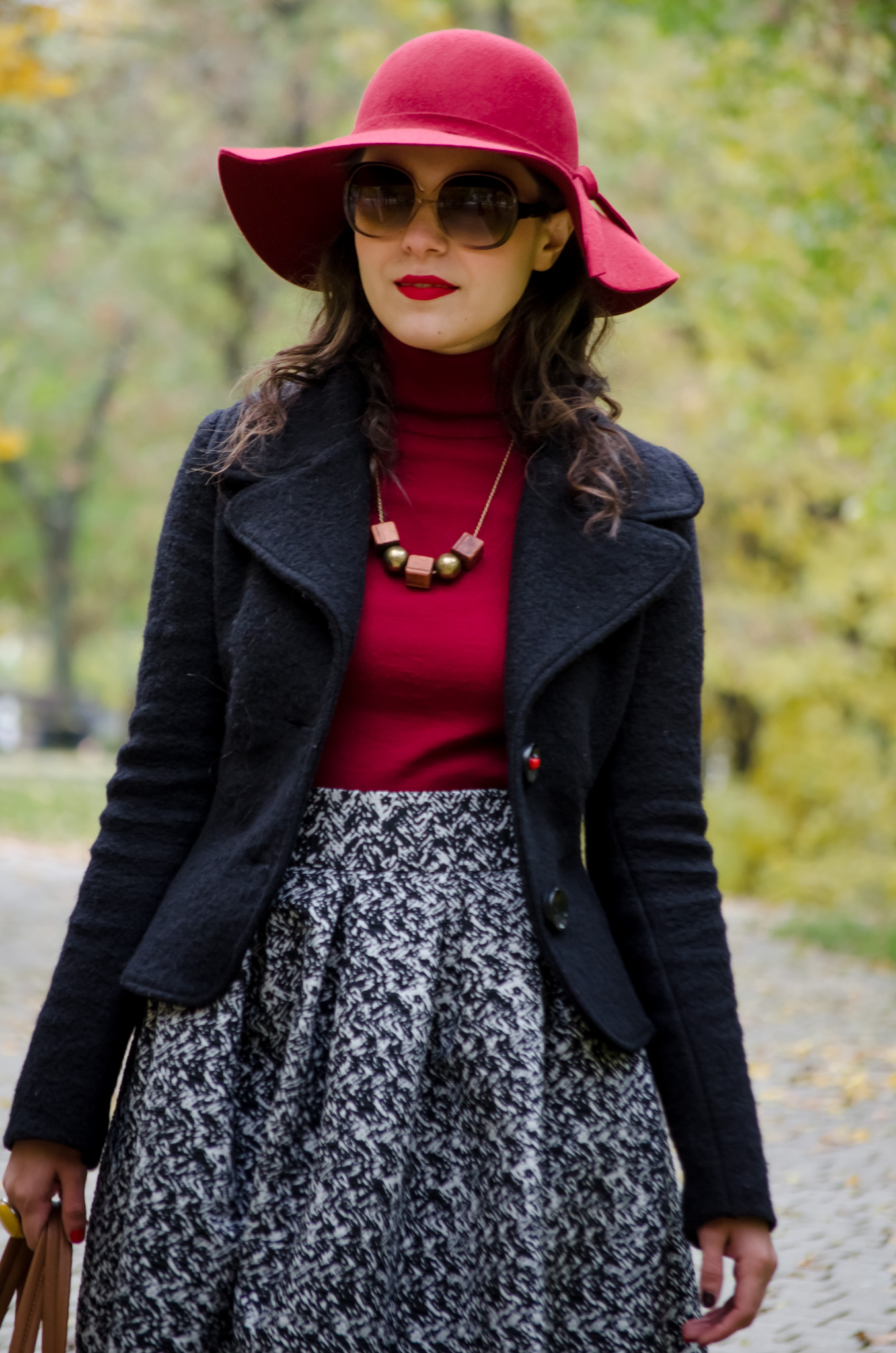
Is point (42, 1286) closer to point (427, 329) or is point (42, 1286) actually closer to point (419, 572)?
point (419, 572)

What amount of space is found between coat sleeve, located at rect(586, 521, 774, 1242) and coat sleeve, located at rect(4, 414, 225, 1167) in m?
0.57

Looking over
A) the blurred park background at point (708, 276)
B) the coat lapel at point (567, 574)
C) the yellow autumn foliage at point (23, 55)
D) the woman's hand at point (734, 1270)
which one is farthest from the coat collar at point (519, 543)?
the yellow autumn foliage at point (23, 55)

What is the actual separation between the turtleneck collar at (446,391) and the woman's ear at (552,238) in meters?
0.16

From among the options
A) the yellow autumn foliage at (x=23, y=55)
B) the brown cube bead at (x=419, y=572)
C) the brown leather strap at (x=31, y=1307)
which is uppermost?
the yellow autumn foliage at (x=23, y=55)

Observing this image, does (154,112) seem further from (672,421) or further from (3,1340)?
(3,1340)

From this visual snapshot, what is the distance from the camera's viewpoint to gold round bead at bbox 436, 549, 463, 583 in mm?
2049

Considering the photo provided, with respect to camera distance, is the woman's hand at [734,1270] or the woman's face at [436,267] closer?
the woman's hand at [734,1270]

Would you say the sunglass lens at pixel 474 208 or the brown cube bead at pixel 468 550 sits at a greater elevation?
the sunglass lens at pixel 474 208

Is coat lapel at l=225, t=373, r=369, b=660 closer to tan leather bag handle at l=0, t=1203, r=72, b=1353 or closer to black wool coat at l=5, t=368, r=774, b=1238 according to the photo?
black wool coat at l=5, t=368, r=774, b=1238

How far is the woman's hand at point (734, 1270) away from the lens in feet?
6.23

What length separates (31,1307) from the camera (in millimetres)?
1915

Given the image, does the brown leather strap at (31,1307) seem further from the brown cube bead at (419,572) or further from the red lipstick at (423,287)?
the red lipstick at (423,287)

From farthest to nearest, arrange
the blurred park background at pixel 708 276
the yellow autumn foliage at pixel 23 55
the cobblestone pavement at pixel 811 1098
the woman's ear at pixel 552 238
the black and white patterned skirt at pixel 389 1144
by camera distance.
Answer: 1. the blurred park background at pixel 708 276
2. the yellow autumn foliage at pixel 23 55
3. the cobblestone pavement at pixel 811 1098
4. the woman's ear at pixel 552 238
5. the black and white patterned skirt at pixel 389 1144

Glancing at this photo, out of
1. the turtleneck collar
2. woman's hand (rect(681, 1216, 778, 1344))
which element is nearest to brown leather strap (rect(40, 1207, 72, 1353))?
woman's hand (rect(681, 1216, 778, 1344))
